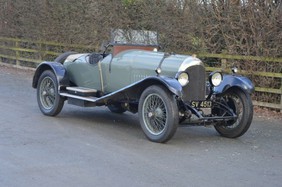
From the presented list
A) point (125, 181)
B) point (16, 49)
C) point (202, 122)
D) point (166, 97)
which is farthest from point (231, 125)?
point (16, 49)

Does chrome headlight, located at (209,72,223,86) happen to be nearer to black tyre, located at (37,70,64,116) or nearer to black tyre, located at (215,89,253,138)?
black tyre, located at (215,89,253,138)

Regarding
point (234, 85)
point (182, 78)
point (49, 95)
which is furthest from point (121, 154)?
point (49, 95)

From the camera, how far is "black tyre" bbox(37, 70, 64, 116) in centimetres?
943

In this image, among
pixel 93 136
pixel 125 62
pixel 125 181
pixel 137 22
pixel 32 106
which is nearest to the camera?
pixel 125 181

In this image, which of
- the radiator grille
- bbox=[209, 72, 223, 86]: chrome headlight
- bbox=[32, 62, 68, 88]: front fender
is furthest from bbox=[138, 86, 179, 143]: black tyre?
bbox=[32, 62, 68, 88]: front fender

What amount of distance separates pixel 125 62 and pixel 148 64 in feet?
1.73

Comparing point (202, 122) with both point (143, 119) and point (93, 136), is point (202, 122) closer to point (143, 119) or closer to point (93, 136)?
point (143, 119)

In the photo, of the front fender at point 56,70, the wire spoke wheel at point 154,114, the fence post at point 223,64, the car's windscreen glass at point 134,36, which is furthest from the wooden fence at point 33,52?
the wire spoke wheel at point 154,114

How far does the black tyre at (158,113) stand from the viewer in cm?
725

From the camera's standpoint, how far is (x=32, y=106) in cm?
1065

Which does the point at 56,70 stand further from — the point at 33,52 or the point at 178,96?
the point at 33,52

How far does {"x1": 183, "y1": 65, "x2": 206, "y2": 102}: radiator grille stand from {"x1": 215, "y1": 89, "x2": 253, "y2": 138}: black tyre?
0.57 meters

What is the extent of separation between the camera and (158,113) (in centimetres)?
754

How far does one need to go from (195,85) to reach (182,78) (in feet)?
0.92
